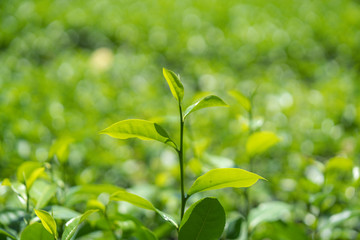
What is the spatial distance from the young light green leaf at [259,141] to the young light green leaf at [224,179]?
33 centimetres

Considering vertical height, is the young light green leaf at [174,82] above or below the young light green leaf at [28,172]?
above

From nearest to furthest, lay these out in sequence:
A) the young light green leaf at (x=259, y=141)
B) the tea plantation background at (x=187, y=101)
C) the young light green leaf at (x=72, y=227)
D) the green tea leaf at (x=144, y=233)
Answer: the young light green leaf at (x=72, y=227) → the green tea leaf at (x=144, y=233) → the young light green leaf at (x=259, y=141) → the tea plantation background at (x=187, y=101)

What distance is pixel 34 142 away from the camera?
168 centimetres

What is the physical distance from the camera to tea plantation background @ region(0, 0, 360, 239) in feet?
3.97

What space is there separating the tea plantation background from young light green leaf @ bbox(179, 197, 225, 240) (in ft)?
0.95

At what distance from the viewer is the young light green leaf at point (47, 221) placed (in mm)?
689

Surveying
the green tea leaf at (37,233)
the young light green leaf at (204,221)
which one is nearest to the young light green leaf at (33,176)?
the green tea leaf at (37,233)

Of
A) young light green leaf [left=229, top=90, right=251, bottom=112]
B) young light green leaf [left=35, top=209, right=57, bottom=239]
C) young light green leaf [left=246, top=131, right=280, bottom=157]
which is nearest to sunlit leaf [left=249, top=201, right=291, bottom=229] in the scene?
young light green leaf [left=246, top=131, right=280, bottom=157]

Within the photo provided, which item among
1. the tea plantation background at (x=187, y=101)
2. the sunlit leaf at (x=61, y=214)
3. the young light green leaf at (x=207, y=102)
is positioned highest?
the young light green leaf at (x=207, y=102)

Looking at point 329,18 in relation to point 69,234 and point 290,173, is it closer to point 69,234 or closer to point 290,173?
point 290,173

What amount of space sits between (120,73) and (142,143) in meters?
1.06

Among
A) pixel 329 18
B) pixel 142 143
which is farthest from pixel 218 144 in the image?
pixel 329 18

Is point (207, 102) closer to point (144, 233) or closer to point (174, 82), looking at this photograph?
point (174, 82)

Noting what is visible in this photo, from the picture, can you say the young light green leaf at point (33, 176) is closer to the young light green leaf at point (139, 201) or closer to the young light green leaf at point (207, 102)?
the young light green leaf at point (139, 201)
